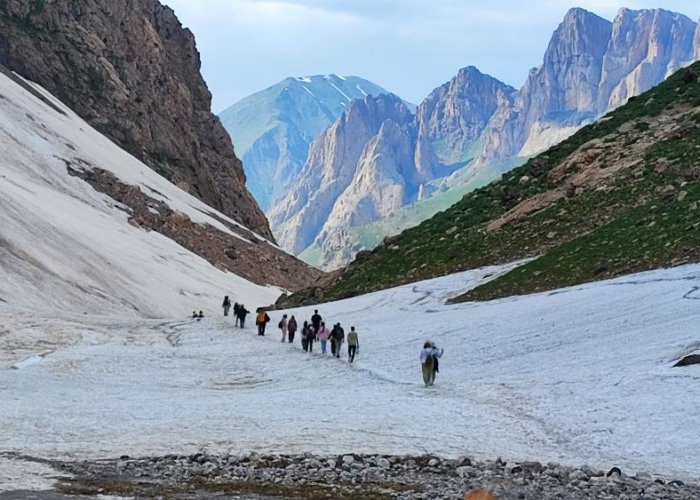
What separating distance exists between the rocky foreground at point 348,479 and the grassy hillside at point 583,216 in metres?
23.3

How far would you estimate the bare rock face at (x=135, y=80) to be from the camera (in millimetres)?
135000

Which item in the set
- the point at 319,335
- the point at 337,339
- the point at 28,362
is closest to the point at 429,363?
the point at 337,339

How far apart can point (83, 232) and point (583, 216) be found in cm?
4272

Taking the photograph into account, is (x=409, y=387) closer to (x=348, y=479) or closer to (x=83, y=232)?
(x=348, y=479)

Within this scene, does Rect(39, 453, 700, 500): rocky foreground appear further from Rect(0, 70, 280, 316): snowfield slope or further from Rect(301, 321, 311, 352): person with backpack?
Rect(0, 70, 280, 316): snowfield slope

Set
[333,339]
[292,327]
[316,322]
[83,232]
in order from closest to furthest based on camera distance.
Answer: [333,339] < [316,322] < [292,327] < [83,232]

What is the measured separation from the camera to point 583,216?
50438 millimetres

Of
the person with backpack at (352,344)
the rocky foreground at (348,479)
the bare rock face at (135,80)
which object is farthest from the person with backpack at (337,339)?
the bare rock face at (135,80)

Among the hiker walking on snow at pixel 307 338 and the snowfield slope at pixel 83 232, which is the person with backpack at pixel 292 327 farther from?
the snowfield slope at pixel 83 232

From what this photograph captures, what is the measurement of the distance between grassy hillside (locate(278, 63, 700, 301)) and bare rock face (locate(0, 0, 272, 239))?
3315 inches

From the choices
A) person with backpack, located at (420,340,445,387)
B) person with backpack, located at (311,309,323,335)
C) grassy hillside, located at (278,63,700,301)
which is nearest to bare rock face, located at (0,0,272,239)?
grassy hillside, located at (278,63,700,301)

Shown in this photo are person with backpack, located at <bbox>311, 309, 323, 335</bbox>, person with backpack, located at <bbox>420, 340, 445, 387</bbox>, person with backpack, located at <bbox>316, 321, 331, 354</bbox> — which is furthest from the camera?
person with backpack, located at <bbox>311, 309, 323, 335</bbox>

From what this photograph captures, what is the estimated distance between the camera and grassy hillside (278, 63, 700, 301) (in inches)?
1628

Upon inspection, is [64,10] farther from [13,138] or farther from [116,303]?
[116,303]
